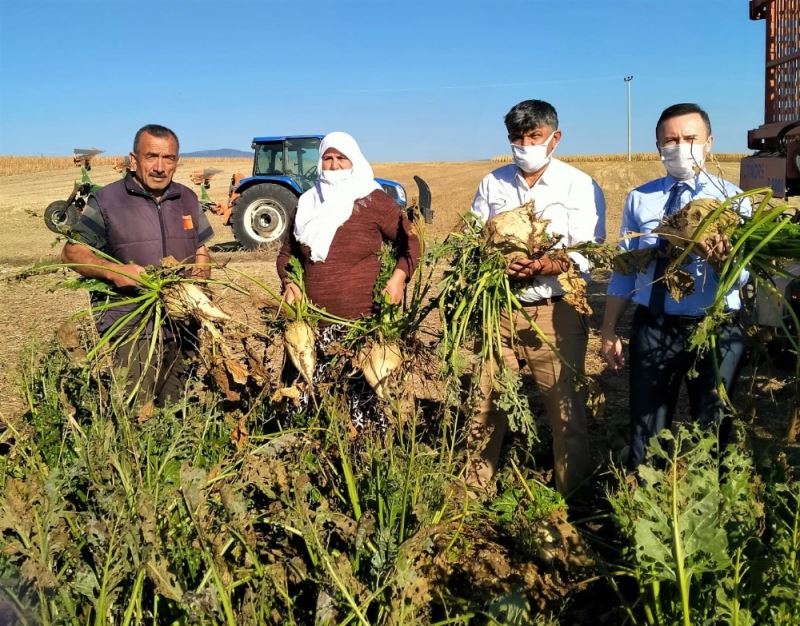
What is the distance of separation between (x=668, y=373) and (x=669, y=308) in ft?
0.78

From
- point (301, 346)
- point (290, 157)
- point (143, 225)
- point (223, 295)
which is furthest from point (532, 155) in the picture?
point (290, 157)

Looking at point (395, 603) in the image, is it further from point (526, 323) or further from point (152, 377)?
point (152, 377)

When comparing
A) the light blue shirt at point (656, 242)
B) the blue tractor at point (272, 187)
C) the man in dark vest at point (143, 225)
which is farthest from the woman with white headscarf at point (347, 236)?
the blue tractor at point (272, 187)

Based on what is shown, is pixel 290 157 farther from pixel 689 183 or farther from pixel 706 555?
pixel 706 555

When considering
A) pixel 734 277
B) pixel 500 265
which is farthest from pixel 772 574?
pixel 500 265

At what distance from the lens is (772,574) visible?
5.73 ft

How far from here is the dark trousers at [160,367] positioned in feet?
8.95

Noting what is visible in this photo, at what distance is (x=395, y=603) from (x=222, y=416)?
4.52ft

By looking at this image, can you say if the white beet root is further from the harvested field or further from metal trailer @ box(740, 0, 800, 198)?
metal trailer @ box(740, 0, 800, 198)

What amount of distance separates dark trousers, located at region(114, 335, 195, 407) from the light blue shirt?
154 centimetres

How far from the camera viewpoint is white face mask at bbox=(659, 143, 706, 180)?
2.20 metres

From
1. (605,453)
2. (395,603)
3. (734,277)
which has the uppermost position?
(734,277)

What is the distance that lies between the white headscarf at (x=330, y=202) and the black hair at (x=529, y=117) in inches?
22.7

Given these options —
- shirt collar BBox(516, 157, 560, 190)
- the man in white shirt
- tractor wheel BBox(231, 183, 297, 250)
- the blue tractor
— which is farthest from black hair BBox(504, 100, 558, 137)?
tractor wheel BBox(231, 183, 297, 250)
